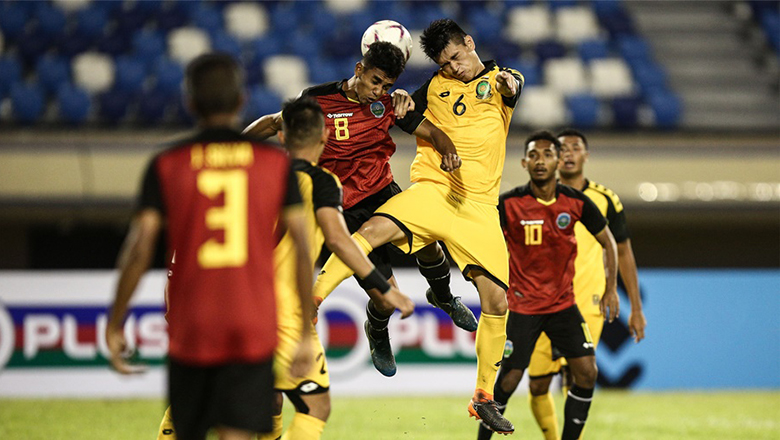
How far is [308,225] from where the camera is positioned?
5012 mm

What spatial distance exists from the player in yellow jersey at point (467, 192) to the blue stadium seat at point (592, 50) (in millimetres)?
11675

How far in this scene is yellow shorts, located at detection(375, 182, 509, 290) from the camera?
22.9ft

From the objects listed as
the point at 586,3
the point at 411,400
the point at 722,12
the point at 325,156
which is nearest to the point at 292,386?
the point at 325,156

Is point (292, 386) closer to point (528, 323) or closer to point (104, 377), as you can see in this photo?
point (528, 323)

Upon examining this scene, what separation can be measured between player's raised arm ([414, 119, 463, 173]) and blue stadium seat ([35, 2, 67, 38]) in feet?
37.8

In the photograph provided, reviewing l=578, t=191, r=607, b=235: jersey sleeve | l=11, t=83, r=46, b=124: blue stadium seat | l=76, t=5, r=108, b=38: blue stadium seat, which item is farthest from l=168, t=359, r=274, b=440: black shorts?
l=76, t=5, r=108, b=38: blue stadium seat

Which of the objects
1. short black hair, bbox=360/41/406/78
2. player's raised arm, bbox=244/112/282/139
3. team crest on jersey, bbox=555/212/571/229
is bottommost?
team crest on jersey, bbox=555/212/571/229

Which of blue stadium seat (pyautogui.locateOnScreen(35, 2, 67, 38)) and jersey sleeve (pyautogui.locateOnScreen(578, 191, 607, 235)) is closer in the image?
jersey sleeve (pyautogui.locateOnScreen(578, 191, 607, 235))

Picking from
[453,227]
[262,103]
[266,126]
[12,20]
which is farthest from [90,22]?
[453,227]

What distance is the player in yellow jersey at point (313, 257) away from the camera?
16.6 ft

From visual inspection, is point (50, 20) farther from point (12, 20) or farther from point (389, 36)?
point (389, 36)

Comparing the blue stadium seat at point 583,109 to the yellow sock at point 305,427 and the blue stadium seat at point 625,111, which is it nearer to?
the blue stadium seat at point 625,111

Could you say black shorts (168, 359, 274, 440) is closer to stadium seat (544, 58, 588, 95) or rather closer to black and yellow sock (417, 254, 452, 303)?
black and yellow sock (417, 254, 452, 303)

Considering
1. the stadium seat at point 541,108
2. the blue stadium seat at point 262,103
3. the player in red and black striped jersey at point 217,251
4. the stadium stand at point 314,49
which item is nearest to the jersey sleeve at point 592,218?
the player in red and black striped jersey at point 217,251
